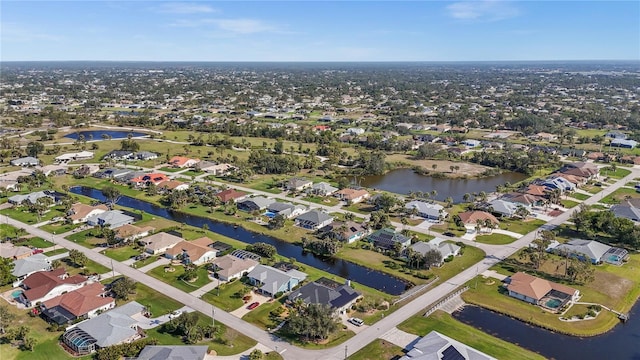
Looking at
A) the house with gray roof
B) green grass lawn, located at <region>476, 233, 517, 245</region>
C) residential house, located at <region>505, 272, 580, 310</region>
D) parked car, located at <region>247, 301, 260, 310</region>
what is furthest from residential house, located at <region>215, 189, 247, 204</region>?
residential house, located at <region>505, 272, 580, 310</region>

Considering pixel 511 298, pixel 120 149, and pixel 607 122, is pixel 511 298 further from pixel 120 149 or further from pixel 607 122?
pixel 607 122

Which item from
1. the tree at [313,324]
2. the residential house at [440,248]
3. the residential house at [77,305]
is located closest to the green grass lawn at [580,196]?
the residential house at [440,248]

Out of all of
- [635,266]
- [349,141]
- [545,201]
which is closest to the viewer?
[635,266]

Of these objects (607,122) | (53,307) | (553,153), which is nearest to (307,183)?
(53,307)

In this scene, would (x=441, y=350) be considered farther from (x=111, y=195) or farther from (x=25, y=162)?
(x=25, y=162)

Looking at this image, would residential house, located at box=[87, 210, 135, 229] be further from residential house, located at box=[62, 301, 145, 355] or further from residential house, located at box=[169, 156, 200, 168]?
residential house, located at box=[169, 156, 200, 168]

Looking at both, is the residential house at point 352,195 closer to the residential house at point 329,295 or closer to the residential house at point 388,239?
the residential house at point 388,239
